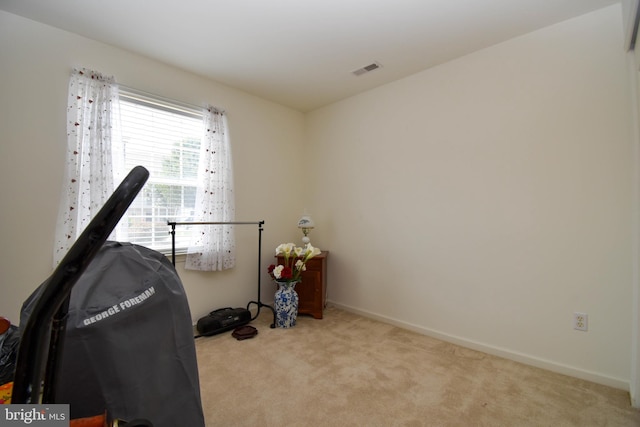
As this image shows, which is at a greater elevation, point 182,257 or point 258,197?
point 258,197

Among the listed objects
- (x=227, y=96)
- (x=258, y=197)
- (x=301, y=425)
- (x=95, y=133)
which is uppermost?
(x=227, y=96)

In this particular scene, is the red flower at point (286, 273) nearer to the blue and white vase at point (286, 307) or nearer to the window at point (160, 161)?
the blue and white vase at point (286, 307)

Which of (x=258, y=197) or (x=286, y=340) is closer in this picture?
(x=286, y=340)

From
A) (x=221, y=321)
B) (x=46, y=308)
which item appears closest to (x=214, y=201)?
(x=221, y=321)

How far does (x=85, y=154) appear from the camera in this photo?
2.17 m

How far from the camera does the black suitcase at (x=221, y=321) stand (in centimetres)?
261

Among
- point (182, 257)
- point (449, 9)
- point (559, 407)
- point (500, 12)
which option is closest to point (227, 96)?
point (182, 257)

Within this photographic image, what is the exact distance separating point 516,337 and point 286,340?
1863 millimetres

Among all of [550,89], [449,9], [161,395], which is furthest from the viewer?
[550,89]

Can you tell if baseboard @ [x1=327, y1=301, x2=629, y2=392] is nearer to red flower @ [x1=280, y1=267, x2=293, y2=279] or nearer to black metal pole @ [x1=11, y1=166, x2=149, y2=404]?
red flower @ [x1=280, y1=267, x2=293, y2=279]

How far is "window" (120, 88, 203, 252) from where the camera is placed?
246 cm

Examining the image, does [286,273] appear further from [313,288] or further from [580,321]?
[580,321]

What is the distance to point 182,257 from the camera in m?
2.75

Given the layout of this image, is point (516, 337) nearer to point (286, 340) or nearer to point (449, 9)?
point (286, 340)
